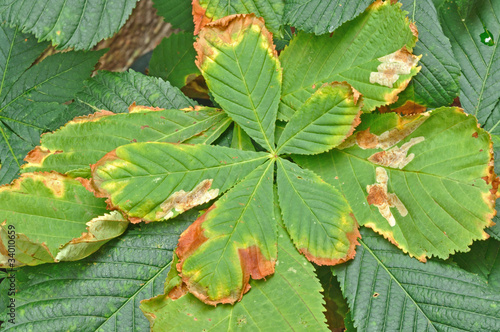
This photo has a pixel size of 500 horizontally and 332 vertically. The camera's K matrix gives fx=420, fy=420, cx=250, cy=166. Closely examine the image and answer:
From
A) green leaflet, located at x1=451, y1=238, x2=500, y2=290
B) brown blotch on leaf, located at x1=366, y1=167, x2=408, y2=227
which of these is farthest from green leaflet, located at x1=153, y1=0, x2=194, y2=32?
green leaflet, located at x1=451, y1=238, x2=500, y2=290

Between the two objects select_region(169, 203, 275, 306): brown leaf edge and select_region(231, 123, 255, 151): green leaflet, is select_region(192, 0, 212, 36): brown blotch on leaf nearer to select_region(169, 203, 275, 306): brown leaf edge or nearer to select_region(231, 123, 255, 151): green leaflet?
select_region(231, 123, 255, 151): green leaflet

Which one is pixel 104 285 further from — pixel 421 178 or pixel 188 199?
pixel 421 178

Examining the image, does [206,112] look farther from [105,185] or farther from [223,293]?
[223,293]

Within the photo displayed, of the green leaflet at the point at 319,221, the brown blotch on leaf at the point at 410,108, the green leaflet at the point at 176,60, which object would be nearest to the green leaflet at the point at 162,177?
the green leaflet at the point at 319,221

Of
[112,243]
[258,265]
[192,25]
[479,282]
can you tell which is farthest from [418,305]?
[192,25]

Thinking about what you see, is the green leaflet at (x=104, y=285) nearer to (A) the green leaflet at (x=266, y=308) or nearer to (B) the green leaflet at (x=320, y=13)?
(A) the green leaflet at (x=266, y=308)

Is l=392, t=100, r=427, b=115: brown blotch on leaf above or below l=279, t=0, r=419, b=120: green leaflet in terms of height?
below
